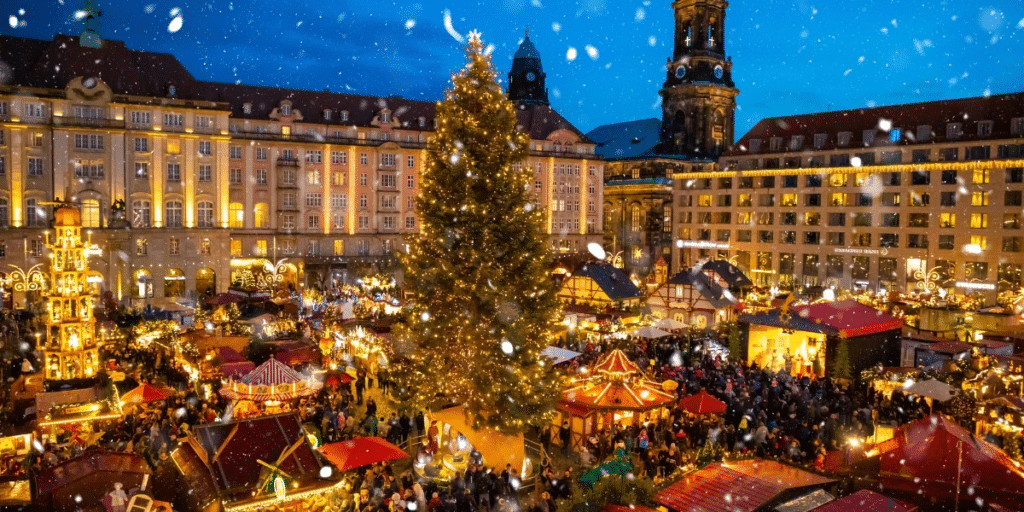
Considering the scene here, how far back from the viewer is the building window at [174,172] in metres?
44.5

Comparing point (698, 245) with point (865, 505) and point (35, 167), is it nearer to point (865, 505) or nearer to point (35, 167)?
point (35, 167)

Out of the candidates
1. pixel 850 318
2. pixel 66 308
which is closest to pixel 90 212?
pixel 66 308

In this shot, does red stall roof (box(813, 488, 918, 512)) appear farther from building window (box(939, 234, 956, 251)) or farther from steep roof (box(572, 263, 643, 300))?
building window (box(939, 234, 956, 251))

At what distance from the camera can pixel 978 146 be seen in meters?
45.1

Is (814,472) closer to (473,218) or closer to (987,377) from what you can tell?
(473,218)

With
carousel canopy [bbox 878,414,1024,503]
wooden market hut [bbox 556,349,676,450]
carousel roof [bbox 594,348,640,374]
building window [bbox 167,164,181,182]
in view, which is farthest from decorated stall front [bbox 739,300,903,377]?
building window [bbox 167,164,181,182]

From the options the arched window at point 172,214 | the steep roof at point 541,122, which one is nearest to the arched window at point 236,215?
the arched window at point 172,214

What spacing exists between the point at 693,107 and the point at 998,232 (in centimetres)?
2788

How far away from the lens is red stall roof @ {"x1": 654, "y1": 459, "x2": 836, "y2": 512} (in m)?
9.17

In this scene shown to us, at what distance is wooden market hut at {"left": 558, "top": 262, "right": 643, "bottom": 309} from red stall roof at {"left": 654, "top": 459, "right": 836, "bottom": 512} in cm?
2259

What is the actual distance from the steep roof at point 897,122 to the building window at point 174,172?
39642 millimetres

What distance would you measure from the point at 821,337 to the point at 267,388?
55.9 feet

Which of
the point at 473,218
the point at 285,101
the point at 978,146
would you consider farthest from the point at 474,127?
the point at 978,146

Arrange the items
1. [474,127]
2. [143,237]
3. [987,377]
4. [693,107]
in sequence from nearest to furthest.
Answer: [474,127] → [987,377] → [143,237] → [693,107]
